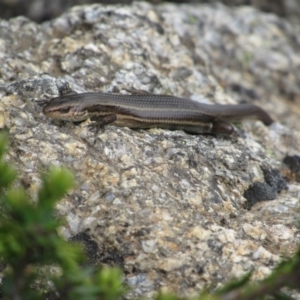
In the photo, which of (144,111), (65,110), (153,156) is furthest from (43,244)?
(144,111)

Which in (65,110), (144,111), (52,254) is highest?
(52,254)

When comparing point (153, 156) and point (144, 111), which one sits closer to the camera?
point (153, 156)

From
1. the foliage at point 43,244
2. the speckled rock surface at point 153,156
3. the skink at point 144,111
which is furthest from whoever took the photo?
the skink at point 144,111

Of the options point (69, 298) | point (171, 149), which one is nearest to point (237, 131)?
point (171, 149)

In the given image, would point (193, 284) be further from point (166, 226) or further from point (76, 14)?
point (76, 14)

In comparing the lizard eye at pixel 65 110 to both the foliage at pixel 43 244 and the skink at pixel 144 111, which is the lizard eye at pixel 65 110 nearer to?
the skink at pixel 144 111

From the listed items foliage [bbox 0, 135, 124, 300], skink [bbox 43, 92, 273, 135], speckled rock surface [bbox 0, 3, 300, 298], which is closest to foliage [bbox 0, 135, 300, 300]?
foliage [bbox 0, 135, 124, 300]

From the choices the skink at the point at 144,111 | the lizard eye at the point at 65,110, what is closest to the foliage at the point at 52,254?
the lizard eye at the point at 65,110

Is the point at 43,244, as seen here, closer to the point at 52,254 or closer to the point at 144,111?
the point at 52,254
